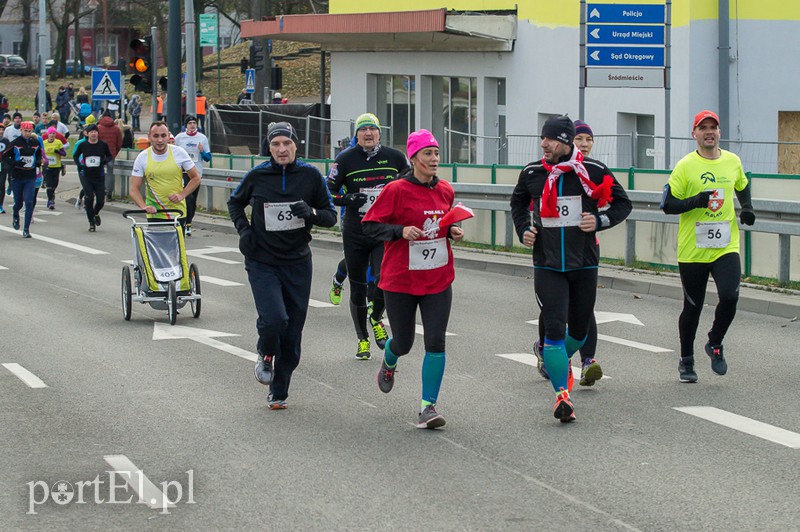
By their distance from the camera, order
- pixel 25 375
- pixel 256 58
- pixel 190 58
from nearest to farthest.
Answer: pixel 25 375 → pixel 190 58 → pixel 256 58

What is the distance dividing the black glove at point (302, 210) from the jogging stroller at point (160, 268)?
4629 millimetres

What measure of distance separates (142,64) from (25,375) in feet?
57.4

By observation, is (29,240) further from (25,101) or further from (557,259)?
(25,101)

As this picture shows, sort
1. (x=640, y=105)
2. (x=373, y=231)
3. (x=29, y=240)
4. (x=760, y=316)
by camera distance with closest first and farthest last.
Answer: (x=373, y=231) → (x=760, y=316) → (x=29, y=240) → (x=640, y=105)

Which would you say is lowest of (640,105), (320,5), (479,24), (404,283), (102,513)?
(102,513)

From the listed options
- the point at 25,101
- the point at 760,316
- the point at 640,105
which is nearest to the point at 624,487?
the point at 760,316

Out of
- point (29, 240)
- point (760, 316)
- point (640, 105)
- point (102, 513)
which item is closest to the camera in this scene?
point (102, 513)

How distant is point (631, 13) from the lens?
69.8 feet

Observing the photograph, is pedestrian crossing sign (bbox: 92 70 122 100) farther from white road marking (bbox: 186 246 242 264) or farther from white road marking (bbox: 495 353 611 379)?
white road marking (bbox: 495 353 611 379)

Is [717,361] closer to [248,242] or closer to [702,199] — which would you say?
[702,199]

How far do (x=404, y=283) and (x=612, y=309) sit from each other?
6220 millimetres

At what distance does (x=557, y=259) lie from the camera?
28.0ft
